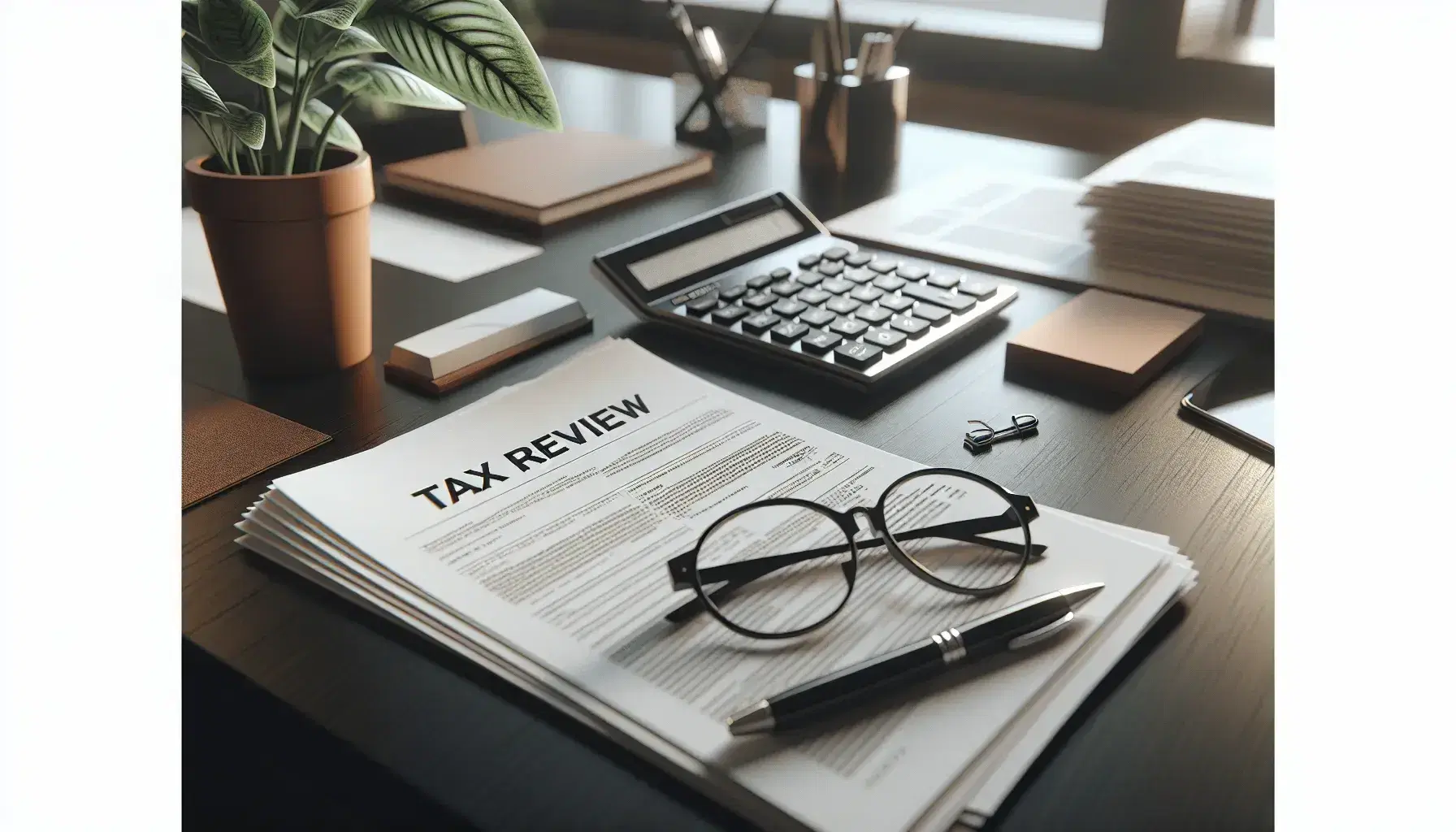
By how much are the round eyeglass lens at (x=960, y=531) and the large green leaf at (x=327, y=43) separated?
460 millimetres

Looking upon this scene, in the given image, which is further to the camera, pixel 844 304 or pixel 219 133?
pixel 844 304

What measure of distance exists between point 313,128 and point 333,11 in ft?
0.74

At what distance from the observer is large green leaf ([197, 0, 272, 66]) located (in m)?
0.67

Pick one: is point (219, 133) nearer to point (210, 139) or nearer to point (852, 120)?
point (210, 139)

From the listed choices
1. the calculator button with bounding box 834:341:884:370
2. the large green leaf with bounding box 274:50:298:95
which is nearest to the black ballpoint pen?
the calculator button with bounding box 834:341:884:370

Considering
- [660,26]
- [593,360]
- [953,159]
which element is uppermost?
[660,26]

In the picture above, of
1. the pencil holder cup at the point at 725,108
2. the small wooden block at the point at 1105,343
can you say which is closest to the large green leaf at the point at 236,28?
the small wooden block at the point at 1105,343

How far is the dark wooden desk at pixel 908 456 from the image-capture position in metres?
0.48

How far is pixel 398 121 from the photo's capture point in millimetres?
1429

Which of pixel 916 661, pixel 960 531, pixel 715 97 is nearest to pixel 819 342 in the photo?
pixel 960 531

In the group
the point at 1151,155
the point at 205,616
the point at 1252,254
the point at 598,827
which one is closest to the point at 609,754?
the point at 598,827

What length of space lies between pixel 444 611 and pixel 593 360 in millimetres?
298

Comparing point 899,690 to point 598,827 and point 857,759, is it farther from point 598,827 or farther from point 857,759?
point 598,827

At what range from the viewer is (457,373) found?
85 centimetres
